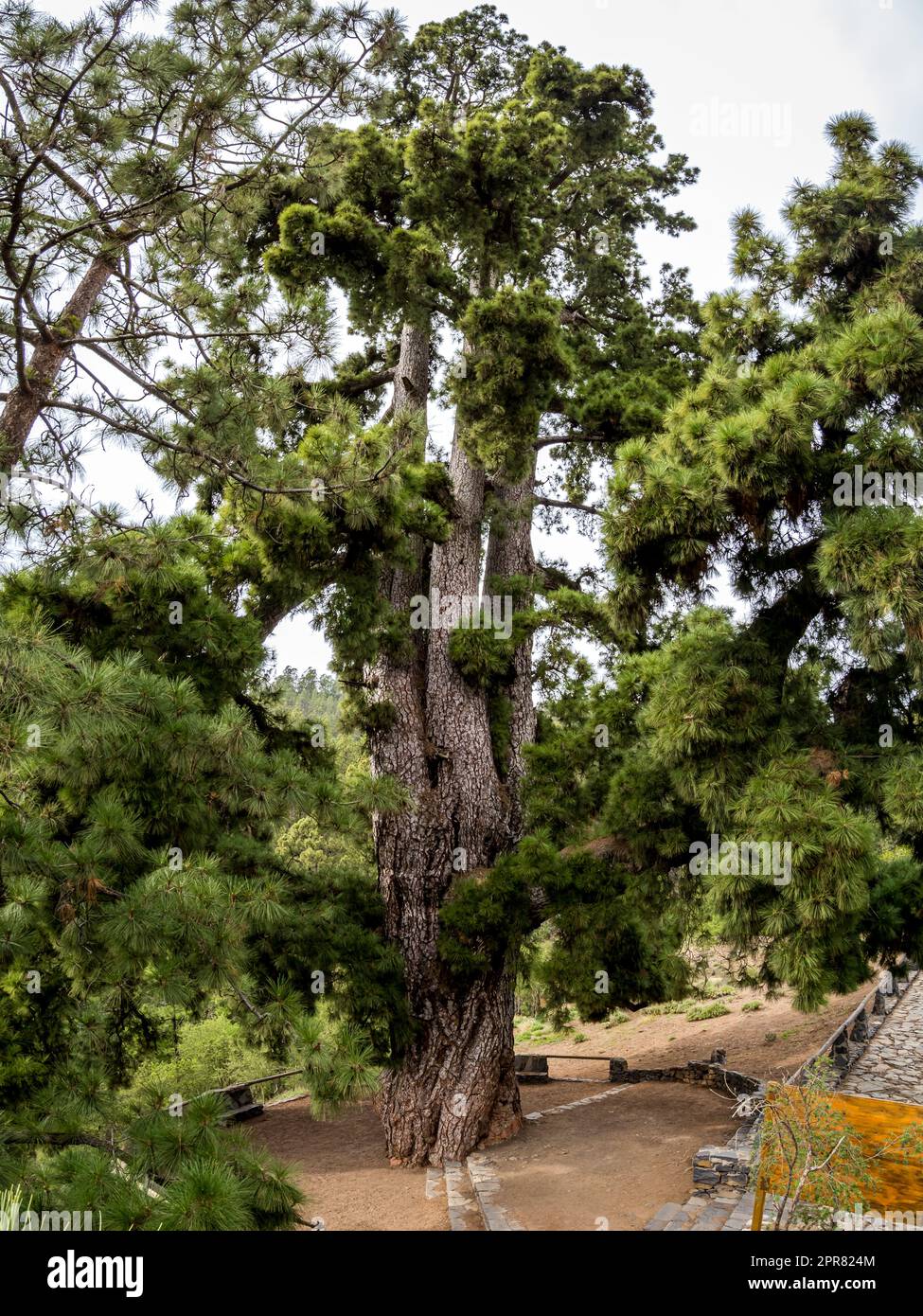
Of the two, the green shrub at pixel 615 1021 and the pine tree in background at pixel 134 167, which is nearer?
the pine tree in background at pixel 134 167

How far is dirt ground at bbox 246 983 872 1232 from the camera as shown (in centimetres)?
725

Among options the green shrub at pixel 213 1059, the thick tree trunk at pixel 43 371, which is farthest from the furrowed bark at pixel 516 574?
the green shrub at pixel 213 1059

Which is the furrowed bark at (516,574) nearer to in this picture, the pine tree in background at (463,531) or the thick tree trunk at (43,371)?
the pine tree in background at (463,531)

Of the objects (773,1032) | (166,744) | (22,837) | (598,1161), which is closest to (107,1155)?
(22,837)

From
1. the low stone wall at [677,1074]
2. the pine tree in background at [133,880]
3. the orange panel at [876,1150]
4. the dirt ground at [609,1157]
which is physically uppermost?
the pine tree in background at [133,880]

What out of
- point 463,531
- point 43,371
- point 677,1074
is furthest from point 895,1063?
point 43,371

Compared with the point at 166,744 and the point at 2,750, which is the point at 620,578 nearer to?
the point at 166,744

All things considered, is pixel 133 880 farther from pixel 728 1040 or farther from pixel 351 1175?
pixel 728 1040

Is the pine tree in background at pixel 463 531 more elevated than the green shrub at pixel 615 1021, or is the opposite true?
the pine tree in background at pixel 463 531

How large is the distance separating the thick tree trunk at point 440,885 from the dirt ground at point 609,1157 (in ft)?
1.88

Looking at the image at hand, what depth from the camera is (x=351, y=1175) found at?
8.70m

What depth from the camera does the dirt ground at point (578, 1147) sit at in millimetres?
7250

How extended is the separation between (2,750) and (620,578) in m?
4.44

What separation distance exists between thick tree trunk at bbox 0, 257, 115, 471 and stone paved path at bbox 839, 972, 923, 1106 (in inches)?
388
